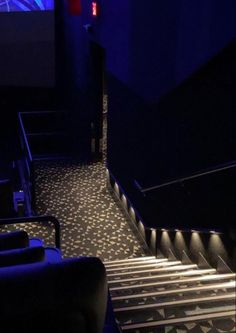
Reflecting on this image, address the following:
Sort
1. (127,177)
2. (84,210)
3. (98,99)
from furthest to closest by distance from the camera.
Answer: (98,99) → (84,210) → (127,177)

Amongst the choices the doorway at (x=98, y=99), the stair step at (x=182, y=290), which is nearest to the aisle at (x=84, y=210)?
the doorway at (x=98, y=99)

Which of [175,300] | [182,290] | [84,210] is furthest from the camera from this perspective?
[84,210]

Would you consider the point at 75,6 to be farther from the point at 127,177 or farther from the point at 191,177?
the point at 191,177

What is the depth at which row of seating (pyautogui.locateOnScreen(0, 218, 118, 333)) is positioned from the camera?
2197mm

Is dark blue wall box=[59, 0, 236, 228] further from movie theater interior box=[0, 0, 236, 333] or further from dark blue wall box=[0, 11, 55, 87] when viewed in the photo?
dark blue wall box=[0, 11, 55, 87]

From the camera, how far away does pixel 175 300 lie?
3648 mm

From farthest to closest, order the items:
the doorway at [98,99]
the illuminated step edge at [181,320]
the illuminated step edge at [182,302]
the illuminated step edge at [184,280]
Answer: the doorway at [98,99], the illuminated step edge at [184,280], the illuminated step edge at [182,302], the illuminated step edge at [181,320]

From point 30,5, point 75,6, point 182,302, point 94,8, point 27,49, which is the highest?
point 30,5

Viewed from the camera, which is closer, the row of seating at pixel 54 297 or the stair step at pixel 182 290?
the row of seating at pixel 54 297

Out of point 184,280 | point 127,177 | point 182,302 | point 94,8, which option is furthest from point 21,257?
point 94,8

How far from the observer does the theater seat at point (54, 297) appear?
2197mm

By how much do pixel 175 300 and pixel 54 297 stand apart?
64.2 inches

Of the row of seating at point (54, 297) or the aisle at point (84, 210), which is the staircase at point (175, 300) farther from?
the aisle at point (84, 210)

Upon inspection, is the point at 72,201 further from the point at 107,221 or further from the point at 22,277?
Result: the point at 22,277
